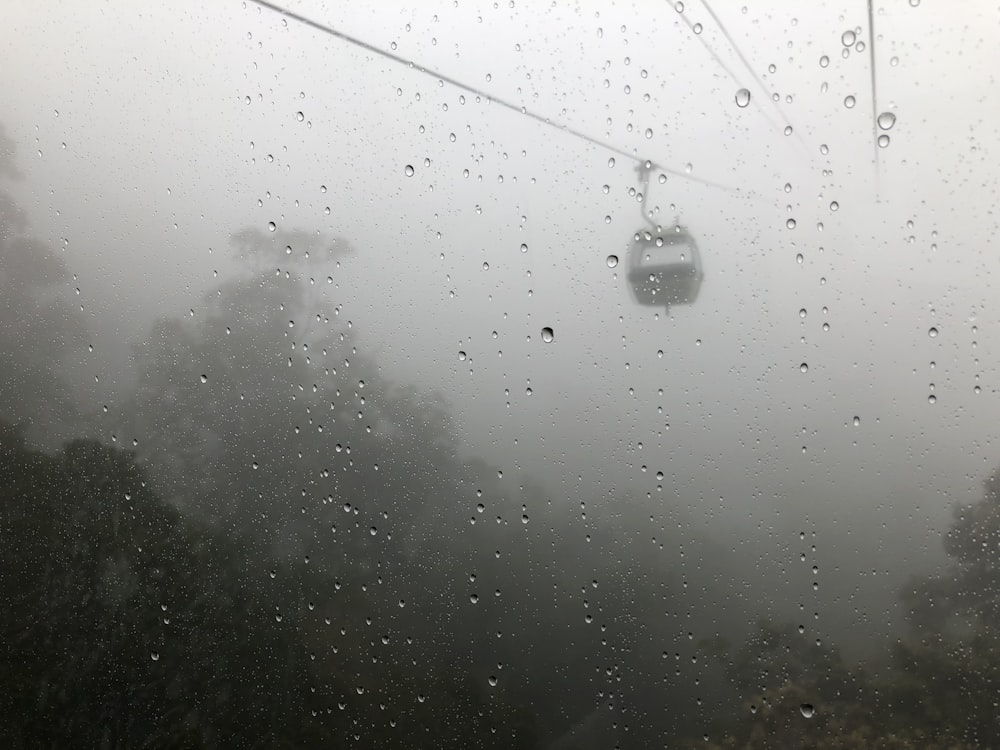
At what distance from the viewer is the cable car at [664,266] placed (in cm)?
101

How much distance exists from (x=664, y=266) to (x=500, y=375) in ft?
1.01

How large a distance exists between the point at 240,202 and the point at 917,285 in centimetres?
110

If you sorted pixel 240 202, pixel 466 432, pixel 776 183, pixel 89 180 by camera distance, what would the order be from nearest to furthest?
pixel 776 183
pixel 466 432
pixel 240 202
pixel 89 180

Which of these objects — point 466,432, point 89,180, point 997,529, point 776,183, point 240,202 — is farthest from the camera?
point 89,180

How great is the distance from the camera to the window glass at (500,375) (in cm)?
91

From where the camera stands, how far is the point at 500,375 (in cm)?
111

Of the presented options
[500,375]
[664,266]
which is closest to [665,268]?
[664,266]

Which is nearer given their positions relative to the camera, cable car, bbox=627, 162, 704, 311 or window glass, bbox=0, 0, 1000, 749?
window glass, bbox=0, 0, 1000, 749

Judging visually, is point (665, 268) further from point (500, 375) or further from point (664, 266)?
point (500, 375)

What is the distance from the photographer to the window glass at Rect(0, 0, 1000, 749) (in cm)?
91

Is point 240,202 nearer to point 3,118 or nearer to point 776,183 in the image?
point 3,118

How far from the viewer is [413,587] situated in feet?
3.69

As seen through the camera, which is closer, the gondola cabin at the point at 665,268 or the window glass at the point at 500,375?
the window glass at the point at 500,375

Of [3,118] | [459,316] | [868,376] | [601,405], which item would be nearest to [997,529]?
[868,376]
